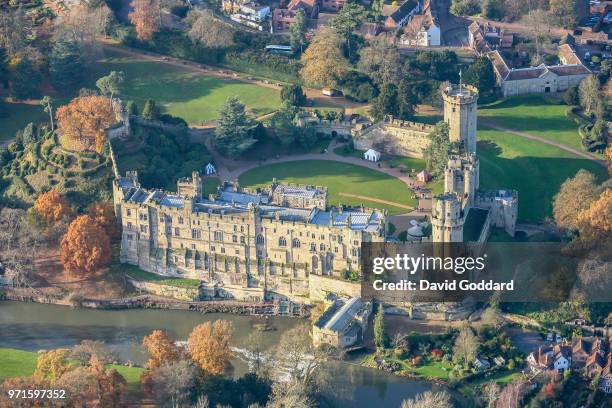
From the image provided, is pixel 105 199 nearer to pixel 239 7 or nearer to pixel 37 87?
pixel 37 87

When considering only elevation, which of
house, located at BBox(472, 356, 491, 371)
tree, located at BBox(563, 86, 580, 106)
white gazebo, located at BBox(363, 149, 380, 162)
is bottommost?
house, located at BBox(472, 356, 491, 371)

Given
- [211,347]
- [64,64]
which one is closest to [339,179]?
[211,347]

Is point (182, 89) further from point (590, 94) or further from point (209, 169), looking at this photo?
point (590, 94)

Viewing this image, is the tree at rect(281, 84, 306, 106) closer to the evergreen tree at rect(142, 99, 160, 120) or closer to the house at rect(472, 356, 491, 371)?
the evergreen tree at rect(142, 99, 160, 120)

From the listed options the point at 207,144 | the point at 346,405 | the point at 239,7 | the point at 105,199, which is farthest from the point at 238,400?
the point at 239,7

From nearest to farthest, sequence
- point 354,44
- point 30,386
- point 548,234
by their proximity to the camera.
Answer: point 30,386 < point 548,234 < point 354,44

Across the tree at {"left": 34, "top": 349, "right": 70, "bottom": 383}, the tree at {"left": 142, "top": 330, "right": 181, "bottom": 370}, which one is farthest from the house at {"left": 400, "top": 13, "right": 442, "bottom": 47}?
the tree at {"left": 34, "top": 349, "right": 70, "bottom": 383}
